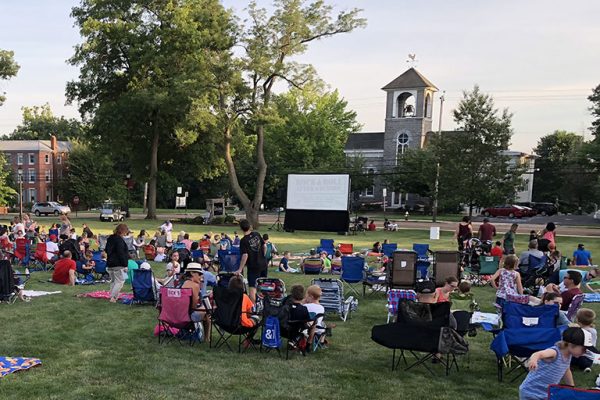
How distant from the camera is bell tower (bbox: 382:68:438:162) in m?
57.6

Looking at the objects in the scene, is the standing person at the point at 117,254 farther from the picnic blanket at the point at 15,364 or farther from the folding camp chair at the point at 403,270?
the folding camp chair at the point at 403,270

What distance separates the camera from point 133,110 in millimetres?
37375

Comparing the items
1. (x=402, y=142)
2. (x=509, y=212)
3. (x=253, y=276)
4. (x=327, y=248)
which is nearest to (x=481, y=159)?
(x=327, y=248)

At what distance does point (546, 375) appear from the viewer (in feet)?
14.8

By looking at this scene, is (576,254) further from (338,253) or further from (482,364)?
(482,364)

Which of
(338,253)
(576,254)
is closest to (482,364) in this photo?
(338,253)

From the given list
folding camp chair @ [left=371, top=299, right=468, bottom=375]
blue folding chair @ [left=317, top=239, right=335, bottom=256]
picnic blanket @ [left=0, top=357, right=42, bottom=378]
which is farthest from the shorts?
blue folding chair @ [left=317, top=239, right=335, bottom=256]

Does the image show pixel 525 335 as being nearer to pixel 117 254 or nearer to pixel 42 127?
pixel 117 254

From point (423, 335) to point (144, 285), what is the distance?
6.03 metres

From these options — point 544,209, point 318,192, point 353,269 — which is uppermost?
point 318,192

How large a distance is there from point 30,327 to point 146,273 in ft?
7.95

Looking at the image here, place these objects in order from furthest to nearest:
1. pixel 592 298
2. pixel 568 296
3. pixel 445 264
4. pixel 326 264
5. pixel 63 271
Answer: pixel 326 264 → pixel 63 271 → pixel 445 264 → pixel 592 298 → pixel 568 296

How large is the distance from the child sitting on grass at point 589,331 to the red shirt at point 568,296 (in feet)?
3.72

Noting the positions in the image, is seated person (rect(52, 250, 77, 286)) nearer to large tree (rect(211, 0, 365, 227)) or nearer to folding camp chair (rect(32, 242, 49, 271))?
folding camp chair (rect(32, 242, 49, 271))
